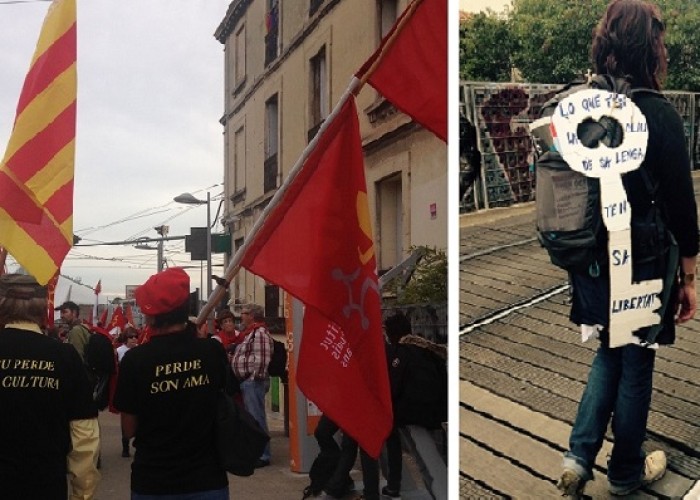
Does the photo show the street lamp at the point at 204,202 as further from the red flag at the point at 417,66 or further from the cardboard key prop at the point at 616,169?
the cardboard key prop at the point at 616,169

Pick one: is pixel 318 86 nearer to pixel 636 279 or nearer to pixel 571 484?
pixel 636 279

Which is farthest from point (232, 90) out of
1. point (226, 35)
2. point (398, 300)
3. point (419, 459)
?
point (419, 459)

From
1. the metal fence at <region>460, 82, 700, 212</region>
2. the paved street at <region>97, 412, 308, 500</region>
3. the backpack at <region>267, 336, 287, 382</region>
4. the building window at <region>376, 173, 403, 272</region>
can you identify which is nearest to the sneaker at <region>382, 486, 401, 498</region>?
the paved street at <region>97, 412, 308, 500</region>

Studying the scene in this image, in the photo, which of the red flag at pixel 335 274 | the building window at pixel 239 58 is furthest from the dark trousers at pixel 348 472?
the building window at pixel 239 58

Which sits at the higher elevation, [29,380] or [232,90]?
[232,90]

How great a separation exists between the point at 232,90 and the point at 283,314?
4.36 feet

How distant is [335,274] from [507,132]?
0.80m

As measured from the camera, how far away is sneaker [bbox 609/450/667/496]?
311cm

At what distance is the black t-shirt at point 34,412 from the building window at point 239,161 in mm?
993

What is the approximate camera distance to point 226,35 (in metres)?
3.56

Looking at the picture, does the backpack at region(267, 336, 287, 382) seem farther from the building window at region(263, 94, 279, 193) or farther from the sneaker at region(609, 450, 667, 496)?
the sneaker at region(609, 450, 667, 496)

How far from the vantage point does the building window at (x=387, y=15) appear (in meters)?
3.78

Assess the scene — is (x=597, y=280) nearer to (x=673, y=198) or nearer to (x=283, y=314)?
(x=673, y=198)

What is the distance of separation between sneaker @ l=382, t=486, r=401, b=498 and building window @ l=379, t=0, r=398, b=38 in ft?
7.26
